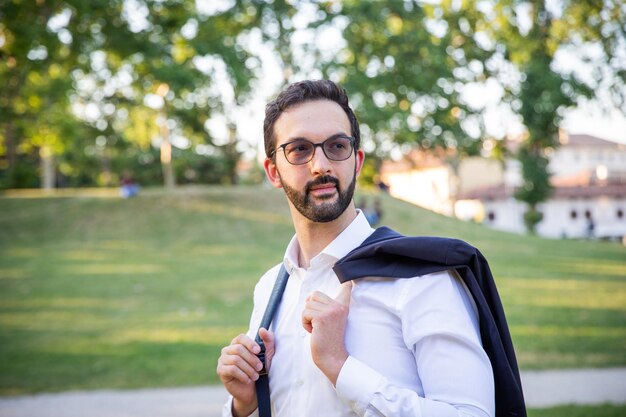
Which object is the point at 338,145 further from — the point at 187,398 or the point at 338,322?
the point at 187,398

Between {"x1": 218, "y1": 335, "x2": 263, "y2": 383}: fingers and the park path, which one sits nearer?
{"x1": 218, "y1": 335, "x2": 263, "y2": 383}: fingers

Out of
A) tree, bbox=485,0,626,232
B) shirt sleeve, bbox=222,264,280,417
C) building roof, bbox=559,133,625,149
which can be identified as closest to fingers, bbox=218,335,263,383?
shirt sleeve, bbox=222,264,280,417

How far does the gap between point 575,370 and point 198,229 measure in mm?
19861

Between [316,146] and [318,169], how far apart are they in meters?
0.09

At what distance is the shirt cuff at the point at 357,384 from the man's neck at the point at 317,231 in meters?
0.57

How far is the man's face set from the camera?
7.79 feet

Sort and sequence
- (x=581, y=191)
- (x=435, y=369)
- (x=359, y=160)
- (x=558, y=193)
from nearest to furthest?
(x=435, y=369) → (x=359, y=160) → (x=581, y=191) → (x=558, y=193)

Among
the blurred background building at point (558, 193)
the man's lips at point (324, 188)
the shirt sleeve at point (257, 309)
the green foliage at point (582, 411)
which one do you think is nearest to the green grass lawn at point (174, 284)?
the green foliage at point (582, 411)

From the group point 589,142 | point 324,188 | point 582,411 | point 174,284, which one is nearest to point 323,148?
point 324,188

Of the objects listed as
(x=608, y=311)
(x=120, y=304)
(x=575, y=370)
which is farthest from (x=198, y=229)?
(x=575, y=370)

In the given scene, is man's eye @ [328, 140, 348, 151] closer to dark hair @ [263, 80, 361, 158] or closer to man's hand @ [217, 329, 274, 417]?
dark hair @ [263, 80, 361, 158]

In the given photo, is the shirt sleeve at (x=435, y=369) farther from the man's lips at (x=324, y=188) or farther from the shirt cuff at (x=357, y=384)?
the man's lips at (x=324, y=188)

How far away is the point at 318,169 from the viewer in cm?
235

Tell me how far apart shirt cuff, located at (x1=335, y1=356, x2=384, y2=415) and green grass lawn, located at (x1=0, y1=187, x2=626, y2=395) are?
7.85 metres
